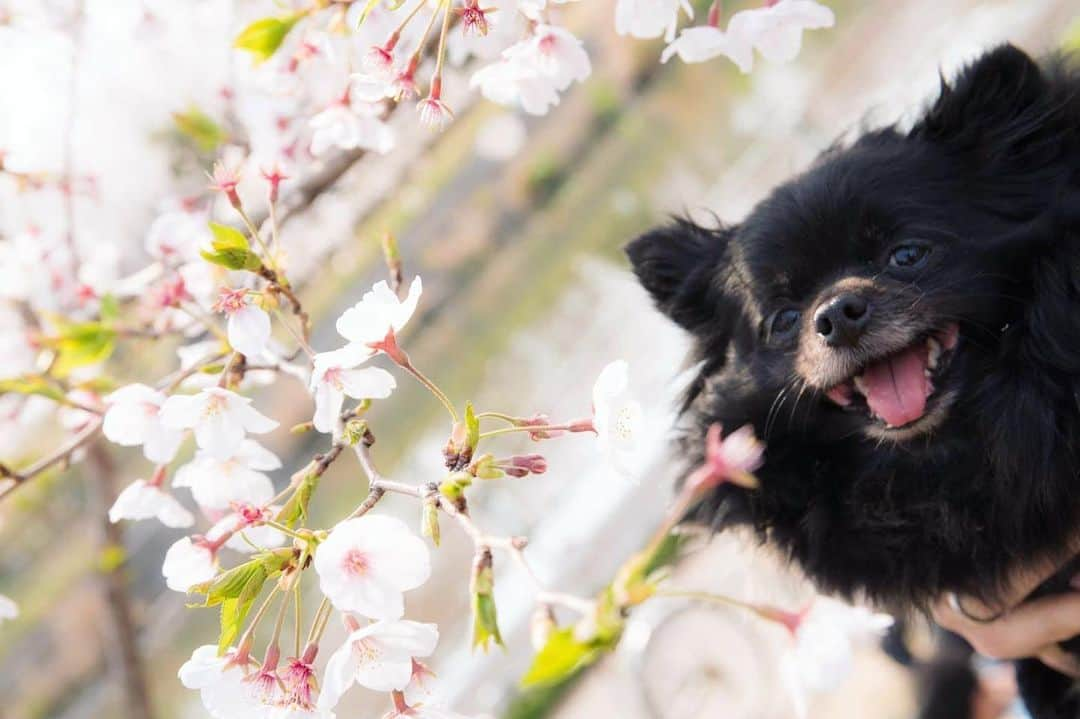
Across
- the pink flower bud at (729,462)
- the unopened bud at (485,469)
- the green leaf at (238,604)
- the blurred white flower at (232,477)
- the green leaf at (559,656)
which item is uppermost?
the pink flower bud at (729,462)

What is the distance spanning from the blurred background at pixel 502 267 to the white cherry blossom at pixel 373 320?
558 millimetres

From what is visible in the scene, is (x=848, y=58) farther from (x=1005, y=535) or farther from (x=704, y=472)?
(x=704, y=472)

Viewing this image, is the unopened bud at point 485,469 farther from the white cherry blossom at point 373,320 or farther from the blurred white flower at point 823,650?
the blurred white flower at point 823,650

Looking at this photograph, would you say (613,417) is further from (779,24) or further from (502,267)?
(502,267)

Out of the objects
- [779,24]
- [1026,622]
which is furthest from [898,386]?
[779,24]

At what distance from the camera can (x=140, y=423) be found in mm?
1295

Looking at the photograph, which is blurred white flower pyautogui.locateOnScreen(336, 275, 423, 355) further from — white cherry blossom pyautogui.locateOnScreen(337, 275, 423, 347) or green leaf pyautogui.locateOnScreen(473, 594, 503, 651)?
green leaf pyautogui.locateOnScreen(473, 594, 503, 651)

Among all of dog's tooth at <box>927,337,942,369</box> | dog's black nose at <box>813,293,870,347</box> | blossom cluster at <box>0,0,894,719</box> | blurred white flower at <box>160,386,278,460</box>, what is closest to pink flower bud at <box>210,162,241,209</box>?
blossom cluster at <box>0,0,894,719</box>

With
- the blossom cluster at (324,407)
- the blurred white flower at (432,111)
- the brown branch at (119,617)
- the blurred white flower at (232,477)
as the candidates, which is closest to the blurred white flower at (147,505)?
the blossom cluster at (324,407)

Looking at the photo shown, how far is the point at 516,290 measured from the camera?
290 inches

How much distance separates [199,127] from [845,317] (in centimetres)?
130

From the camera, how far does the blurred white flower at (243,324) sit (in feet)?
3.77

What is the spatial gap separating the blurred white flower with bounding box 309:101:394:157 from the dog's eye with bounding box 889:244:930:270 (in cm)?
90

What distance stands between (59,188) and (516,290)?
5333 millimetres
